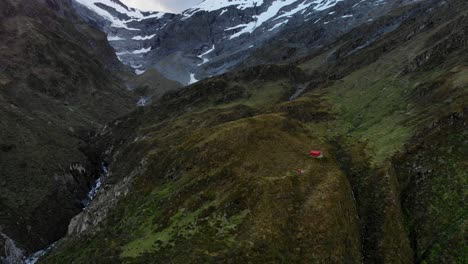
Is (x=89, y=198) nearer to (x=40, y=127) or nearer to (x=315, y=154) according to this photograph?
(x=40, y=127)

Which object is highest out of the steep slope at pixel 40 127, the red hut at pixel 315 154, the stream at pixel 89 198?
the steep slope at pixel 40 127

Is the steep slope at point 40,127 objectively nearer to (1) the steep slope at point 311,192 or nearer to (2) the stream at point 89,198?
(2) the stream at point 89,198

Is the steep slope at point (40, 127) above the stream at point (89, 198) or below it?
above

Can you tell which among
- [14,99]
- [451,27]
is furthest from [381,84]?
[14,99]

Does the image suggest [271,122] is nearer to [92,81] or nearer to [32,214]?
[32,214]

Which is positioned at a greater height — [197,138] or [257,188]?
[197,138]

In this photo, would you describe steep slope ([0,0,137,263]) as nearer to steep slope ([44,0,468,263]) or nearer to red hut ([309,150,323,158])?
steep slope ([44,0,468,263])

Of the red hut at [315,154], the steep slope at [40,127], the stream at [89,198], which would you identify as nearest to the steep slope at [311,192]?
the red hut at [315,154]

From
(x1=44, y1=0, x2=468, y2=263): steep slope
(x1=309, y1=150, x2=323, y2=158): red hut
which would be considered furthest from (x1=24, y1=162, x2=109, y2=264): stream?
(x1=309, y1=150, x2=323, y2=158): red hut

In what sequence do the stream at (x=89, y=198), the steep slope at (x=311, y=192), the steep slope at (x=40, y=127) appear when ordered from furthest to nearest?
the steep slope at (x=40, y=127) < the stream at (x=89, y=198) < the steep slope at (x=311, y=192)
